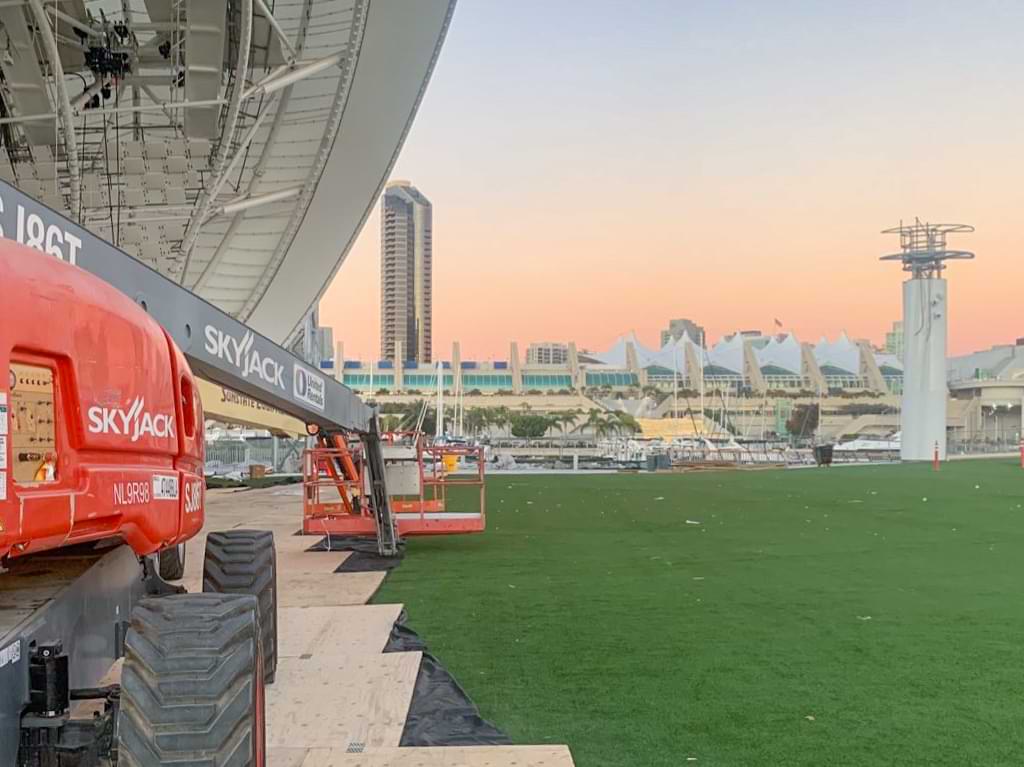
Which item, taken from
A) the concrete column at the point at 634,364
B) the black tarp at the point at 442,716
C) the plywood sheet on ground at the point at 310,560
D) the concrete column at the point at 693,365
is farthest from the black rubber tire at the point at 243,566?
the concrete column at the point at 634,364

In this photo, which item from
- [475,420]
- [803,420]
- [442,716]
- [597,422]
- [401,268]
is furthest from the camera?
[401,268]

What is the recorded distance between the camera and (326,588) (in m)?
11.0

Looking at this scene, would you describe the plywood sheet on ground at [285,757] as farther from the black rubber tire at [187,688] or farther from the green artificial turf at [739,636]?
the black rubber tire at [187,688]

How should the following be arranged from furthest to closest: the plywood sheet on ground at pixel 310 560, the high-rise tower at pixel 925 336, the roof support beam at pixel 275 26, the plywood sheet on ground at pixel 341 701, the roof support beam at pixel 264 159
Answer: the high-rise tower at pixel 925 336
the roof support beam at pixel 264 159
the roof support beam at pixel 275 26
the plywood sheet on ground at pixel 310 560
the plywood sheet on ground at pixel 341 701

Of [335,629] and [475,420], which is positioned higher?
[475,420]

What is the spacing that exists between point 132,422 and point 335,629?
18.8ft

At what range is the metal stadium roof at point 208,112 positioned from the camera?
782 inches

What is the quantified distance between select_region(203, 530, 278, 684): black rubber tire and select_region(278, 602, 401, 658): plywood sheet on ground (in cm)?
155

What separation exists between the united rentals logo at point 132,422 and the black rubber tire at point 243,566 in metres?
2.46

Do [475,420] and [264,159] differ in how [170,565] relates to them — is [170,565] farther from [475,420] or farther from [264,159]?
[475,420]

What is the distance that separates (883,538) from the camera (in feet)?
48.4

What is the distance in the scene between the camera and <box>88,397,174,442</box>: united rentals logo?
3.03 meters

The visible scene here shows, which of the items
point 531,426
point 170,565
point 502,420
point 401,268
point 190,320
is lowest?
point 170,565

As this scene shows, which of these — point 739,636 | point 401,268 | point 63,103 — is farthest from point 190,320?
point 401,268
